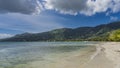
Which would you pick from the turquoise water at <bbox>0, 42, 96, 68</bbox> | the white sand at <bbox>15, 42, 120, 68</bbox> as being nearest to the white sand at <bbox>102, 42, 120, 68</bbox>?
the white sand at <bbox>15, 42, 120, 68</bbox>

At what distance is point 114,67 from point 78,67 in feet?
13.0

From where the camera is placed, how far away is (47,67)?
2312 cm

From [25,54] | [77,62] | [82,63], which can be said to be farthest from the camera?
[25,54]

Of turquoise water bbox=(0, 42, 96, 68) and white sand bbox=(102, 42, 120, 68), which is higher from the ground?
turquoise water bbox=(0, 42, 96, 68)

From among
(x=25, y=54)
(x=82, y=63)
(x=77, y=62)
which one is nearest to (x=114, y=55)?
(x=77, y=62)

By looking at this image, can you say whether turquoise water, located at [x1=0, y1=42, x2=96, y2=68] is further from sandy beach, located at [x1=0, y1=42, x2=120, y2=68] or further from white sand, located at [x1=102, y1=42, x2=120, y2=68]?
white sand, located at [x1=102, y1=42, x2=120, y2=68]

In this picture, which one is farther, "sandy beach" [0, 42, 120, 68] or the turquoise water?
the turquoise water

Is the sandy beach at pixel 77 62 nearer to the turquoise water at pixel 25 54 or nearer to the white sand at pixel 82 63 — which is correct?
the white sand at pixel 82 63

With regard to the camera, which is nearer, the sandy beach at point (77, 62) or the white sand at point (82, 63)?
the white sand at point (82, 63)

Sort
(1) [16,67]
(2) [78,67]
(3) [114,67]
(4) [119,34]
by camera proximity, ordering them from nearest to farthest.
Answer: (3) [114,67] → (2) [78,67] → (1) [16,67] → (4) [119,34]

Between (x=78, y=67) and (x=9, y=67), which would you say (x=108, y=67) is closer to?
(x=78, y=67)

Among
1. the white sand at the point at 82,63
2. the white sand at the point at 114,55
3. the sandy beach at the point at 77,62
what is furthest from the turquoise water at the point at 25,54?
the white sand at the point at 114,55

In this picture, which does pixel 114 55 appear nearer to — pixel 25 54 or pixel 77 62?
pixel 77 62

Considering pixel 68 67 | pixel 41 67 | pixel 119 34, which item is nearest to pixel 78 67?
pixel 68 67
